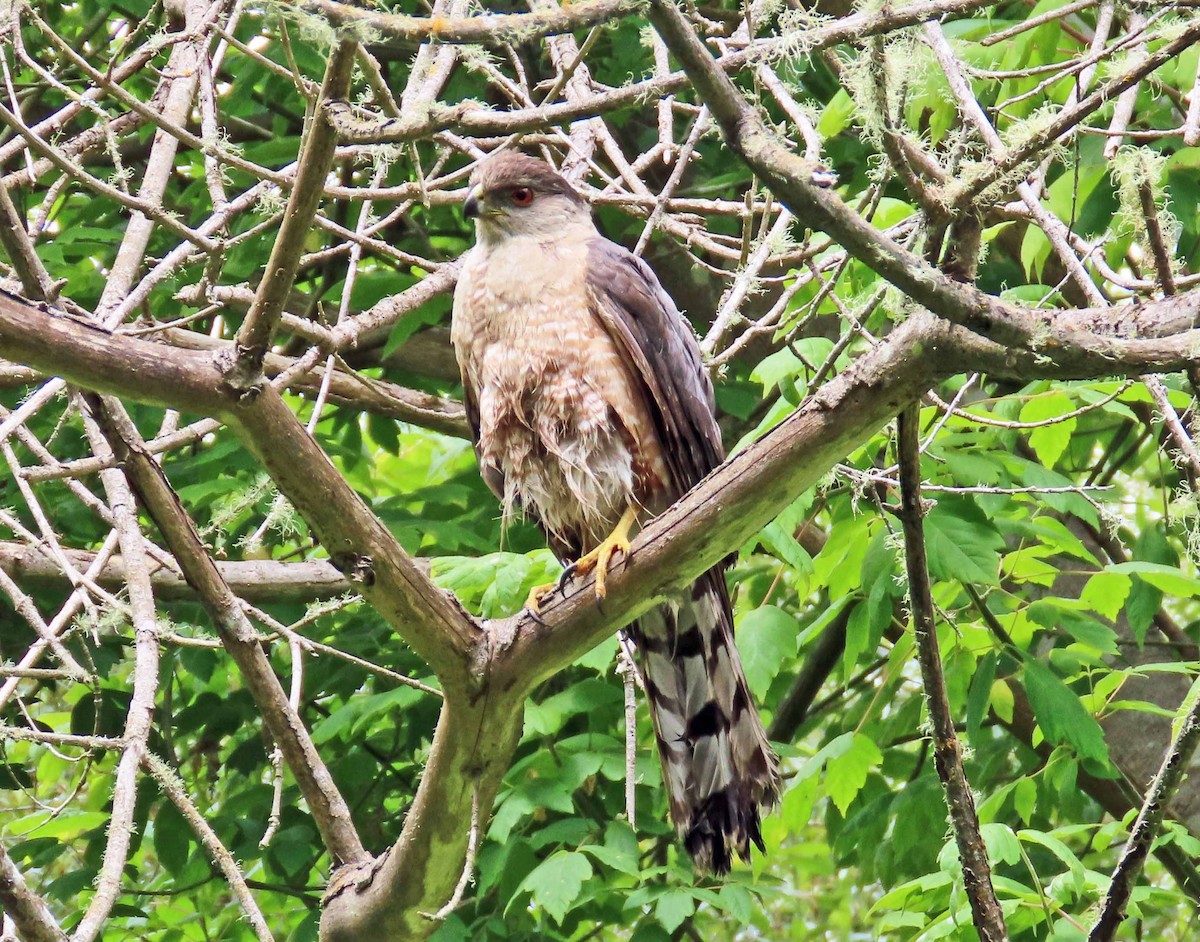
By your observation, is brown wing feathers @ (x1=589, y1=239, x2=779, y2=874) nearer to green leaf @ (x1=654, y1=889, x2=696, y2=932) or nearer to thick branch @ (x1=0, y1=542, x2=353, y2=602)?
green leaf @ (x1=654, y1=889, x2=696, y2=932)

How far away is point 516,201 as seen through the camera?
3.86 meters

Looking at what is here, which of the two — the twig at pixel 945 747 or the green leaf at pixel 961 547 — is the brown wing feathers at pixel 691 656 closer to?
the green leaf at pixel 961 547

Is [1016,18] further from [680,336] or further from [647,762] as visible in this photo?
[647,762]

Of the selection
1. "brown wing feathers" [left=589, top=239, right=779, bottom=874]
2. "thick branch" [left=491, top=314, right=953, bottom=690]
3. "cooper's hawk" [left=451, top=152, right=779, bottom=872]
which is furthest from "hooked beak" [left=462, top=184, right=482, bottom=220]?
"thick branch" [left=491, top=314, right=953, bottom=690]

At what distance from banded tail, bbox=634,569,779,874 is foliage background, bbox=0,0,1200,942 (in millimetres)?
153

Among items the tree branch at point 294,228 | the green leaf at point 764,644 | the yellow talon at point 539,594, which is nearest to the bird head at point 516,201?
the yellow talon at point 539,594

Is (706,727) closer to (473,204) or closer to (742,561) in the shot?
(742,561)

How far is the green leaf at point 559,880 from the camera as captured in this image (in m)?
3.46

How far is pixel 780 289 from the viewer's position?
18.0ft

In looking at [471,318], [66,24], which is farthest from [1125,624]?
[66,24]

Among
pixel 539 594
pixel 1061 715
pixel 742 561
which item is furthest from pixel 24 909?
pixel 742 561

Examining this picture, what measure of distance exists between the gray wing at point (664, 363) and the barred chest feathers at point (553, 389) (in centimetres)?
4

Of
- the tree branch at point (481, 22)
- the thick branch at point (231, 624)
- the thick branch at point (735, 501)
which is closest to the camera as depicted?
the tree branch at point (481, 22)

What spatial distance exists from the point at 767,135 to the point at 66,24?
4627 millimetres
